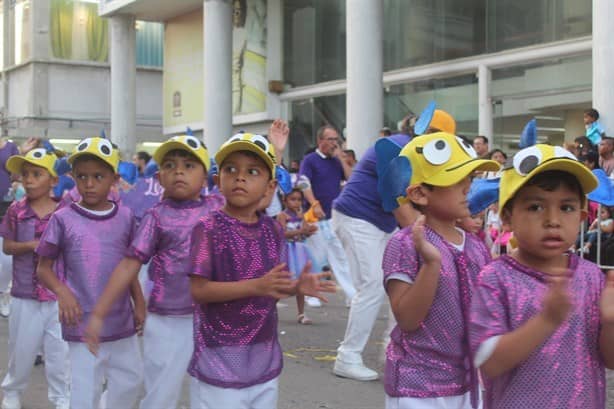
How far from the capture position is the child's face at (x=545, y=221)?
255 cm

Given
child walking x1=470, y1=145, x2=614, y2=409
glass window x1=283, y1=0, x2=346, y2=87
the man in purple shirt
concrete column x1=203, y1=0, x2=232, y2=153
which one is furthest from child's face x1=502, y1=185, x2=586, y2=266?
concrete column x1=203, y1=0, x2=232, y2=153

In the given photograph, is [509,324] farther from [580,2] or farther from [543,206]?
[580,2]

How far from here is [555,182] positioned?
2609mm

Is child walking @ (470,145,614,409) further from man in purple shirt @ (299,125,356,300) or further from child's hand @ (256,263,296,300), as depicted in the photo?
man in purple shirt @ (299,125,356,300)

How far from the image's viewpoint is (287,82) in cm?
2380

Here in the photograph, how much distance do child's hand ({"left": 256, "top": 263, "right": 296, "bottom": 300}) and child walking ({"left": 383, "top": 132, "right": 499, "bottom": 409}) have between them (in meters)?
0.38

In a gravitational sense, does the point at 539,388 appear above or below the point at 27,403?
above

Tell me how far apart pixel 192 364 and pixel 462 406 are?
1.19m

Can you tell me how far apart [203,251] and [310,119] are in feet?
64.0

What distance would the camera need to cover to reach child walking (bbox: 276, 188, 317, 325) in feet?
12.9

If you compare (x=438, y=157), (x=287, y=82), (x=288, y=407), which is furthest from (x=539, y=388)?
(x=287, y=82)

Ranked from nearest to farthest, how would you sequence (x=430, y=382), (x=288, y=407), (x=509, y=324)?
(x=509, y=324), (x=430, y=382), (x=288, y=407)

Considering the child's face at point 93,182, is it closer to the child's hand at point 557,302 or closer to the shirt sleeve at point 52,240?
→ the shirt sleeve at point 52,240

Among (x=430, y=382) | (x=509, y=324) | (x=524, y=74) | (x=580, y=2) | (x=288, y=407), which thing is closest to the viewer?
(x=509, y=324)
